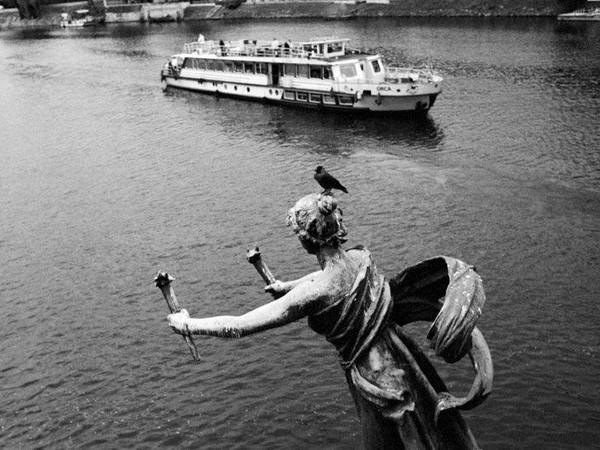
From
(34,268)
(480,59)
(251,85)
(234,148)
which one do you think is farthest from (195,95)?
(34,268)

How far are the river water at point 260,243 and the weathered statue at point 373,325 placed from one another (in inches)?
505

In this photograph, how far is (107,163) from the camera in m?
44.6

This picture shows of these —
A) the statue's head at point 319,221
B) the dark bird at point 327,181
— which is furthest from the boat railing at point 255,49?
the statue's head at point 319,221

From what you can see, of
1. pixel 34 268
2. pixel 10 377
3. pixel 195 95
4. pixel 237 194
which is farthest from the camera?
pixel 195 95

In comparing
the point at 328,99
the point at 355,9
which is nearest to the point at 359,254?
the point at 328,99

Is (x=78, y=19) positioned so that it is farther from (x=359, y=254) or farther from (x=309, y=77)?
(x=359, y=254)

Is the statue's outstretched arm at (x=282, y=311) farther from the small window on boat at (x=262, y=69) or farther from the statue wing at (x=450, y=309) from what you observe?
the small window on boat at (x=262, y=69)

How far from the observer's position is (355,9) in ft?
370

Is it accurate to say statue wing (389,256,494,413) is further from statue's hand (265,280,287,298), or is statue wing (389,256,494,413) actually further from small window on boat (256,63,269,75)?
small window on boat (256,63,269,75)

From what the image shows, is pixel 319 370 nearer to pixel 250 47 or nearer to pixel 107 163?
pixel 107 163

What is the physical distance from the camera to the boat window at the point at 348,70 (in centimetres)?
5219

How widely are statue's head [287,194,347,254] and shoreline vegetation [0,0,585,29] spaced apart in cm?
9724

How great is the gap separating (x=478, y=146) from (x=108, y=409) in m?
30.2

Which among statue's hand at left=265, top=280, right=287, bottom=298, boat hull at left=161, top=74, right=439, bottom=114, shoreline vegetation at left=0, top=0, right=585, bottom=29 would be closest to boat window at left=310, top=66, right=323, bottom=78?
boat hull at left=161, top=74, right=439, bottom=114
